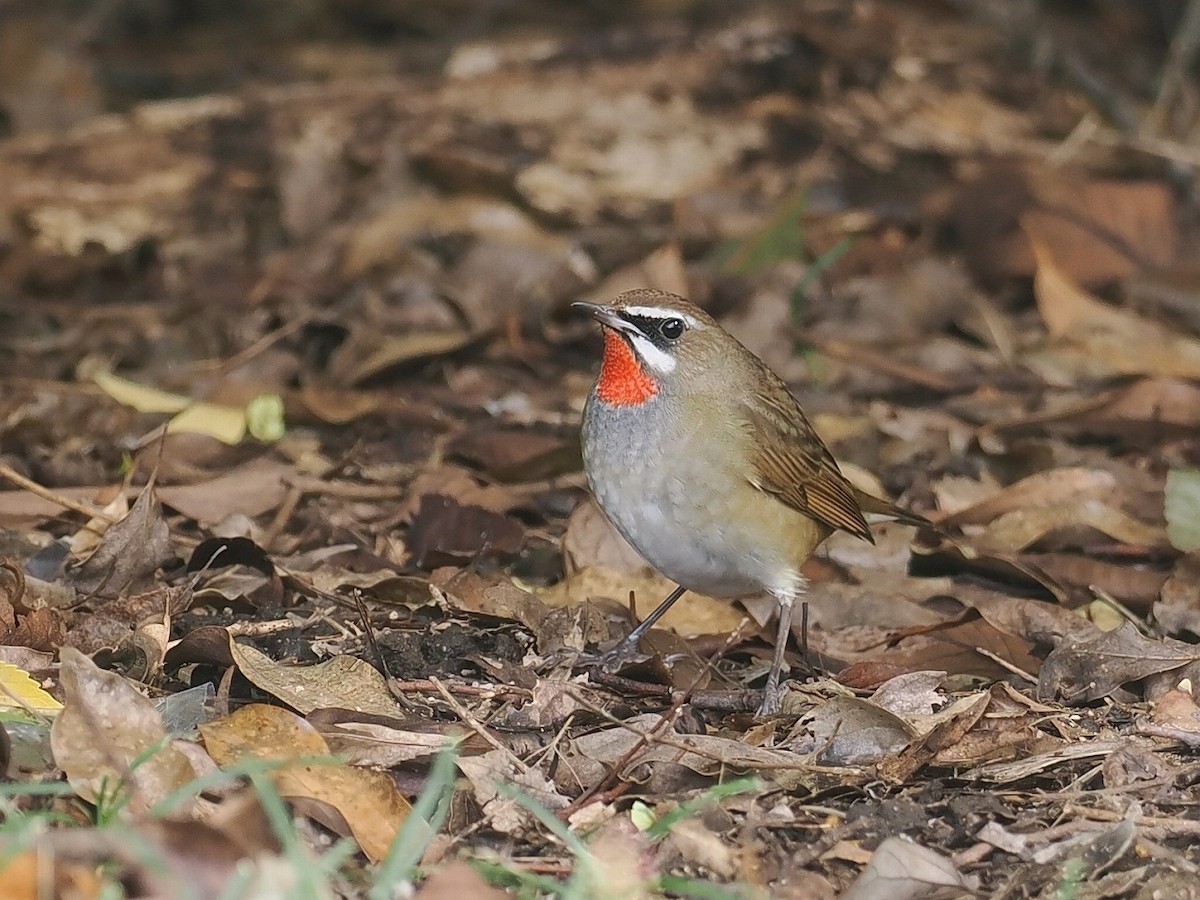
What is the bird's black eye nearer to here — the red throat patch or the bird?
the bird

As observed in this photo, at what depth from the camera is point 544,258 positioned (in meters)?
9.16

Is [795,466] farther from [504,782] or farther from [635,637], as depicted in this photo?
[504,782]

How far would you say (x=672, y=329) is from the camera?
5969 mm

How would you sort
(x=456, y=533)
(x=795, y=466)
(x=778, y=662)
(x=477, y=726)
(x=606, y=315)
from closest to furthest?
(x=477, y=726) → (x=778, y=662) → (x=606, y=315) → (x=795, y=466) → (x=456, y=533)

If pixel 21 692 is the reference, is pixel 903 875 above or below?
below

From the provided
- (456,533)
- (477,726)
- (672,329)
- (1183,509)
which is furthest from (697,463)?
(1183,509)

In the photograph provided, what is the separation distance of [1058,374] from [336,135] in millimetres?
4531

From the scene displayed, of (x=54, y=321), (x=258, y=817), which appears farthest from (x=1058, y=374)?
(x=258, y=817)

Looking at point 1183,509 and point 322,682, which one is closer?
point 322,682

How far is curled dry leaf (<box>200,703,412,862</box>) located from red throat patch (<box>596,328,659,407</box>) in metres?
1.88

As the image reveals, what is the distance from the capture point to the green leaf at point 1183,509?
623 cm

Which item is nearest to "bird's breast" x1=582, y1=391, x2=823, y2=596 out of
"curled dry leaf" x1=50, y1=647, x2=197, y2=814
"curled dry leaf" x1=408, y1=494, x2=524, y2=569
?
"curled dry leaf" x1=408, y1=494, x2=524, y2=569

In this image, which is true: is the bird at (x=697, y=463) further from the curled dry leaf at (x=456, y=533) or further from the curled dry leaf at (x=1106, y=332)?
the curled dry leaf at (x=1106, y=332)

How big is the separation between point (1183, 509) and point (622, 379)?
87.9 inches
